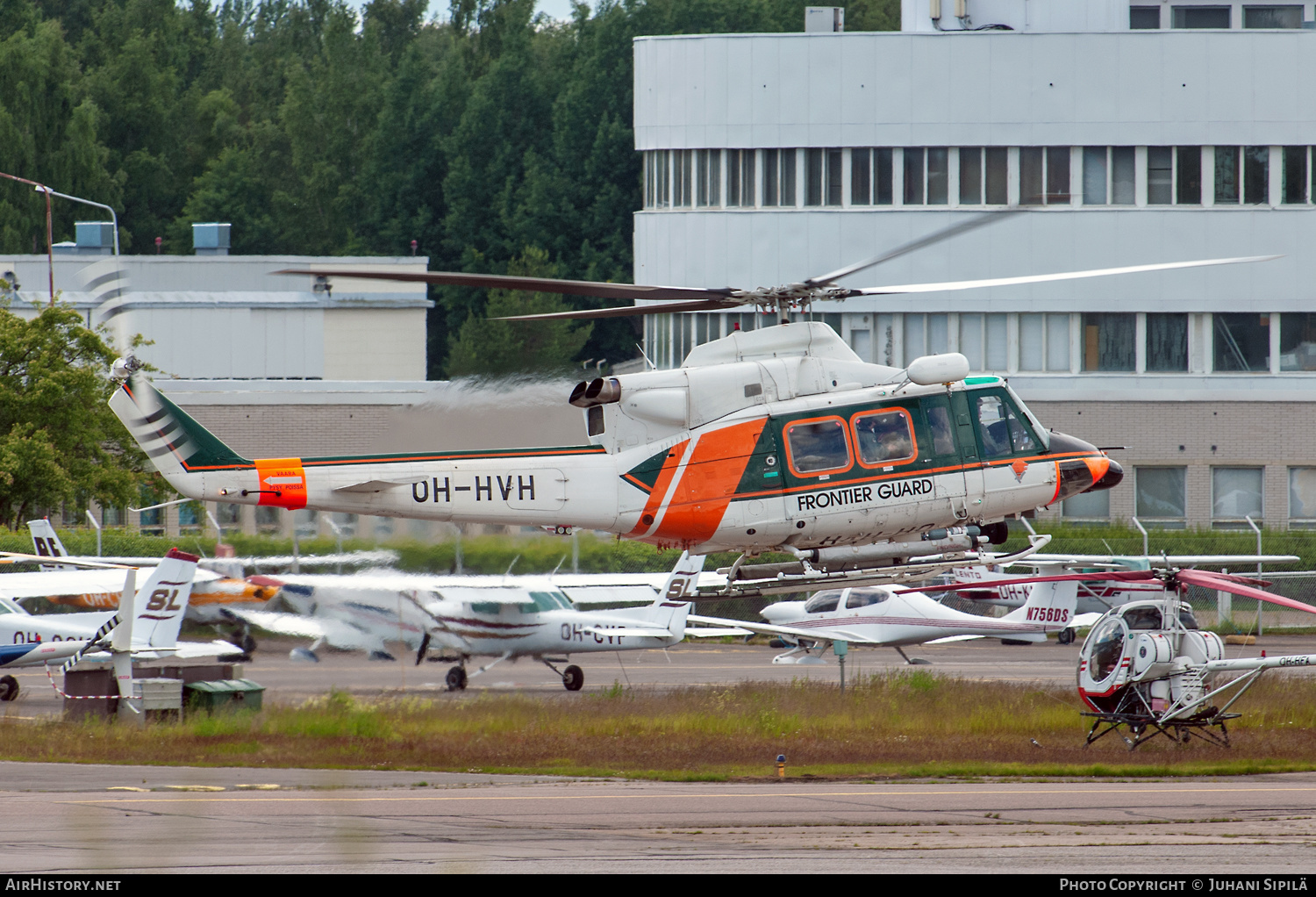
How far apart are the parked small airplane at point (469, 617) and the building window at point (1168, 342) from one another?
62.0 ft

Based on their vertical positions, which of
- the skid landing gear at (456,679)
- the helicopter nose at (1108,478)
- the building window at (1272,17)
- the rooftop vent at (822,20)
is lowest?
the skid landing gear at (456,679)

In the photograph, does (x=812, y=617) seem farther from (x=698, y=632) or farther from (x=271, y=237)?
(x=271, y=237)

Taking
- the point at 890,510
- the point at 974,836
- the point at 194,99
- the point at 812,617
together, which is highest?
the point at 194,99

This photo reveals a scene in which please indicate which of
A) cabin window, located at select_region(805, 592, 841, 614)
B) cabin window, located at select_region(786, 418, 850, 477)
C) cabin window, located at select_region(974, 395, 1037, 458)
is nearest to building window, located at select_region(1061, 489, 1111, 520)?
cabin window, located at select_region(805, 592, 841, 614)

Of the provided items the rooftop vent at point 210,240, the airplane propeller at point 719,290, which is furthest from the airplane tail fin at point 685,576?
the rooftop vent at point 210,240

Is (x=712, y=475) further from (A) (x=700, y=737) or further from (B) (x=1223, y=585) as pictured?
(B) (x=1223, y=585)

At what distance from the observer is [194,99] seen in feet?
297

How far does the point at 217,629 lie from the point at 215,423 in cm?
1828

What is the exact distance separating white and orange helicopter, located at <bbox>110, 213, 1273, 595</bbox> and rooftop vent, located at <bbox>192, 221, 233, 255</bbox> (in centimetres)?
4133

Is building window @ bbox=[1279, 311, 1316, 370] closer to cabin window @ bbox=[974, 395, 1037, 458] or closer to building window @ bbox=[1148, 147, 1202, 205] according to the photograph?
building window @ bbox=[1148, 147, 1202, 205]

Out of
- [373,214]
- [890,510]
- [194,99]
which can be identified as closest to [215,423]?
[890,510]

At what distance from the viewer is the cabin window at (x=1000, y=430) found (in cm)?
1856

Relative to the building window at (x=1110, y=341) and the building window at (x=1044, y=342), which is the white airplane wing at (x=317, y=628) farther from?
the building window at (x=1110, y=341)

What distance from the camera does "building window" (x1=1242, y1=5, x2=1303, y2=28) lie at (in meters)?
48.5
